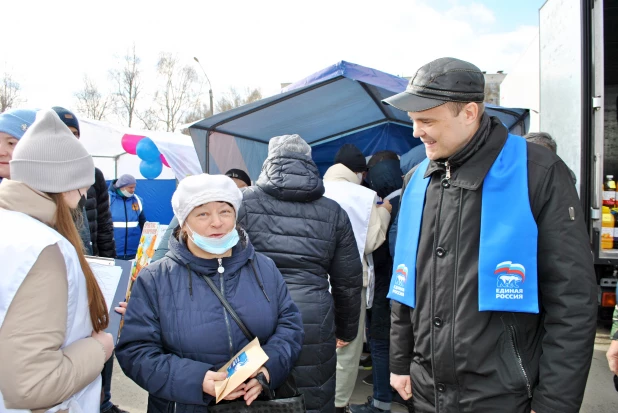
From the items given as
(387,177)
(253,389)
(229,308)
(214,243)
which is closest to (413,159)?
(387,177)

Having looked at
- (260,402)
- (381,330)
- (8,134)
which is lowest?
(381,330)

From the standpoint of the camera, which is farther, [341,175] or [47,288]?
[341,175]

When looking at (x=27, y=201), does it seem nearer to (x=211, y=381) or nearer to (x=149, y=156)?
(x=211, y=381)

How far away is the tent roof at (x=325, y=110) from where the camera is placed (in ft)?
12.1

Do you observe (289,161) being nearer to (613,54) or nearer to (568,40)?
(568,40)

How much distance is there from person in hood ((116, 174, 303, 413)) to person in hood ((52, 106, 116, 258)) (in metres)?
1.59

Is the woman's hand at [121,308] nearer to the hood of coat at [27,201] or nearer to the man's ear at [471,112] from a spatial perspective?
the hood of coat at [27,201]

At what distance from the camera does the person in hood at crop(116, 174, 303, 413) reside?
1694mm

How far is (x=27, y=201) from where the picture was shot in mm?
1413

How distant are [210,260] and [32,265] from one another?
0.71 m

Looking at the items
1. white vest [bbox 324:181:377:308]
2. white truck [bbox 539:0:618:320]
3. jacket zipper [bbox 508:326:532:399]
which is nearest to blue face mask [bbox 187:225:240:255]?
jacket zipper [bbox 508:326:532:399]

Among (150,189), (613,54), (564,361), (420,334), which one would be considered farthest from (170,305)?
(150,189)

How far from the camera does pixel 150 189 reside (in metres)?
11.9

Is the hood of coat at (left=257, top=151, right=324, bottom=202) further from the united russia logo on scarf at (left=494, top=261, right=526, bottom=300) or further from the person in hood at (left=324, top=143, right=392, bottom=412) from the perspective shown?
the united russia logo on scarf at (left=494, top=261, right=526, bottom=300)
